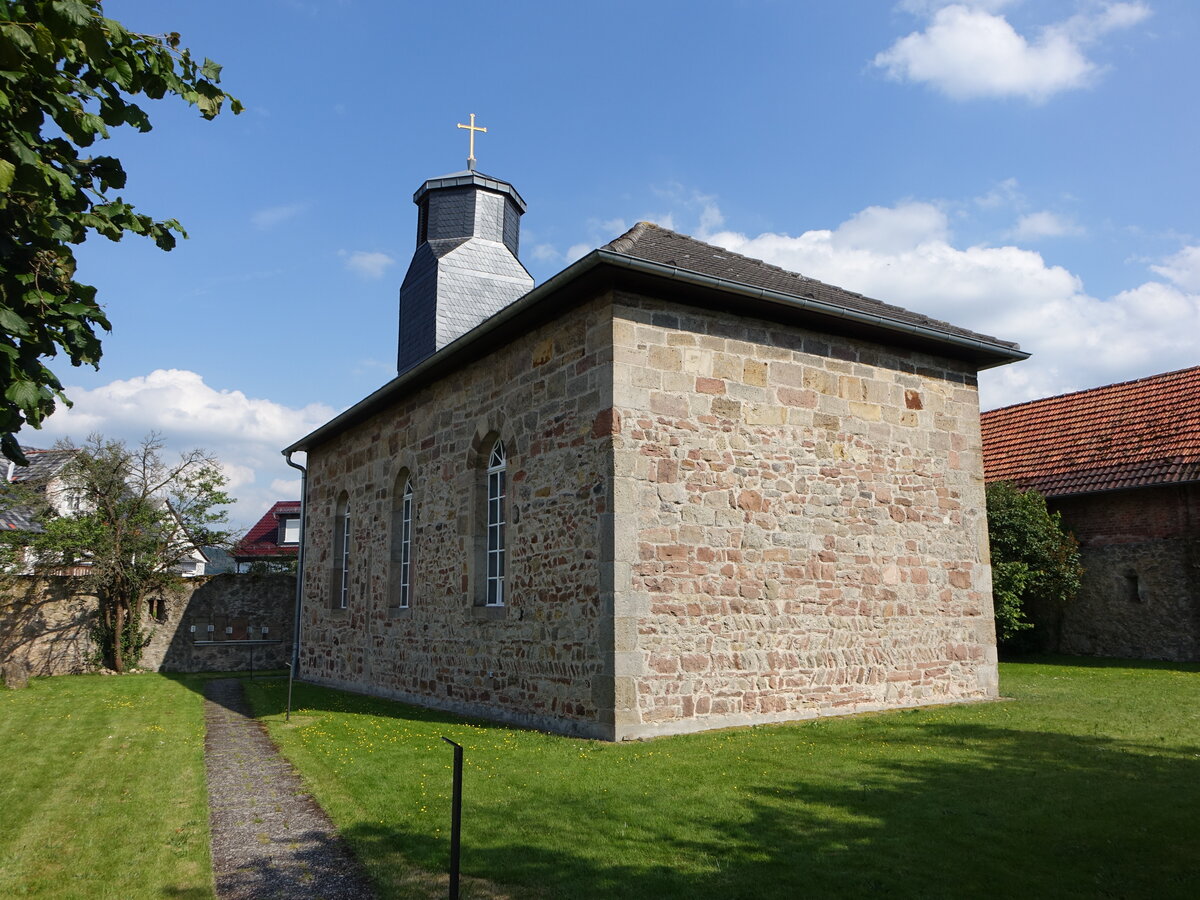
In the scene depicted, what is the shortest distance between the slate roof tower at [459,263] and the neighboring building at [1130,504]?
1188 cm

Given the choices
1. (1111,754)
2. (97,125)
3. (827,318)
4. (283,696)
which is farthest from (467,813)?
(283,696)

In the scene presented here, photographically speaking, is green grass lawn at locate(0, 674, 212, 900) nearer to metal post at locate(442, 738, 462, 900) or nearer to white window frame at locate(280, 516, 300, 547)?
metal post at locate(442, 738, 462, 900)

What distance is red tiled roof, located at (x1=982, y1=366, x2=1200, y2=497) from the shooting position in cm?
1672

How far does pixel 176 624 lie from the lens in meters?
20.0

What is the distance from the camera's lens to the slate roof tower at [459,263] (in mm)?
19625

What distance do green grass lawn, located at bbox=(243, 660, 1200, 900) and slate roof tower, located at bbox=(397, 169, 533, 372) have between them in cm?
1169

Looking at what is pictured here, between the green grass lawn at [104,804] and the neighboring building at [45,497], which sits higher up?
the neighboring building at [45,497]

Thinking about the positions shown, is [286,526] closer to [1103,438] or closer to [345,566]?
[345,566]

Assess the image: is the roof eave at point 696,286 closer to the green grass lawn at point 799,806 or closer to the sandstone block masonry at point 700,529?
the sandstone block masonry at point 700,529

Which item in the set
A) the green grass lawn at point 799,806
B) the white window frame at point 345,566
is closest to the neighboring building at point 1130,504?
the green grass lawn at point 799,806

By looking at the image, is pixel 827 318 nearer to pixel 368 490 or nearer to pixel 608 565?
pixel 608 565

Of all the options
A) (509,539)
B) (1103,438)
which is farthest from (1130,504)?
(509,539)

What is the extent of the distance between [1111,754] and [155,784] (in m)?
7.75

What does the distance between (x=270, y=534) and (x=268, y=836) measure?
112 ft
